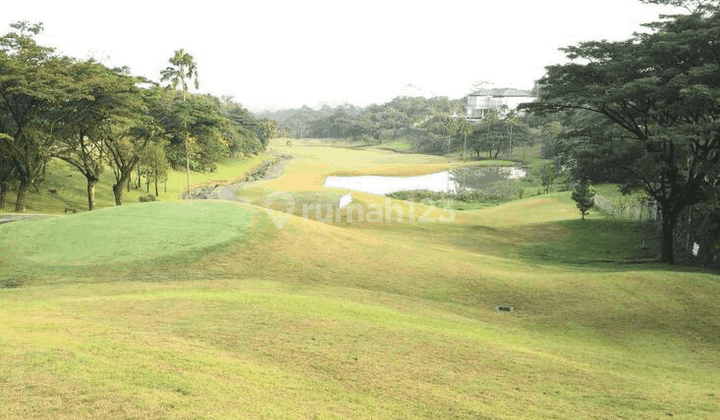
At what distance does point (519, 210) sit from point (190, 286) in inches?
1508

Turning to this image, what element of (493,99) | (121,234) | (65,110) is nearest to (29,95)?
(65,110)

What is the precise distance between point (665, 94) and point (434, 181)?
62940 mm

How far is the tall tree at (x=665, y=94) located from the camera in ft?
66.6

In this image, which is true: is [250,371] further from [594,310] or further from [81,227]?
[81,227]

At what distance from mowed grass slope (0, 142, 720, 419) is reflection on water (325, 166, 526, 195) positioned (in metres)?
47.3

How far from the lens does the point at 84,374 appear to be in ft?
23.2

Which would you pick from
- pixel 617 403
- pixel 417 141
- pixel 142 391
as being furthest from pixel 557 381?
pixel 417 141

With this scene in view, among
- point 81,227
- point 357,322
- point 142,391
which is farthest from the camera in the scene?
point 81,227

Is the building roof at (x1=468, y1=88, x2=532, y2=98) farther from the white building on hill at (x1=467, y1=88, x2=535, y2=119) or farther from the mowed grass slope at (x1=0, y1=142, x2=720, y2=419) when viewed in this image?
the mowed grass slope at (x1=0, y1=142, x2=720, y2=419)

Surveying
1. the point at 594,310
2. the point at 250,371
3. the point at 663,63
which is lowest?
the point at 594,310

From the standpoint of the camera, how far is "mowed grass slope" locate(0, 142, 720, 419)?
720 cm

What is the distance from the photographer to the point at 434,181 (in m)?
84.4

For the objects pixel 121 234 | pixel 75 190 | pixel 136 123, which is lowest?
pixel 75 190

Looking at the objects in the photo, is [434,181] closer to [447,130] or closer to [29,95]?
[447,130]
